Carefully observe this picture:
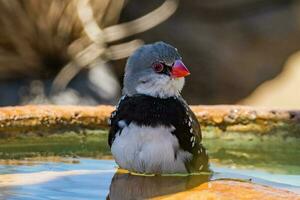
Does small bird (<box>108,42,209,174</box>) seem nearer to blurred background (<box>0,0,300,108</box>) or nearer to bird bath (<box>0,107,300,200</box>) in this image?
bird bath (<box>0,107,300,200</box>)

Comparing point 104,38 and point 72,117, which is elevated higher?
Answer: point 104,38

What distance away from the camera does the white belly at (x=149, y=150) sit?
2.78 metres

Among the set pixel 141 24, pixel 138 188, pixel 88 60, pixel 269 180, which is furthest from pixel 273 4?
pixel 138 188

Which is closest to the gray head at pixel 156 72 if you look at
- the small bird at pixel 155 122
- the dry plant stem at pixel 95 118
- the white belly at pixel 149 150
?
the small bird at pixel 155 122

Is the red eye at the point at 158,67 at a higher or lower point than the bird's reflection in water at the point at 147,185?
higher

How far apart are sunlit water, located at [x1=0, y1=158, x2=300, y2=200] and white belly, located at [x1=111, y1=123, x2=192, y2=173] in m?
0.04

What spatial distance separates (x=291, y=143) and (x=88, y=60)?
3234 millimetres

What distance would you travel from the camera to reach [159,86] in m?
2.99

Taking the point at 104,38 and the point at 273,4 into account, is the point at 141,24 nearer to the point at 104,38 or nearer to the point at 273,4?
the point at 104,38

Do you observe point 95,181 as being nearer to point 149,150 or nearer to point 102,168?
point 149,150

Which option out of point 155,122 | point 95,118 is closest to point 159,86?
point 155,122

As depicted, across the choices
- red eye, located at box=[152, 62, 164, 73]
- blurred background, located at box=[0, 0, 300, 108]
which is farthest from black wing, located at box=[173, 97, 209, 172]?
blurred background, located at box=[0, 0, 300, 108]

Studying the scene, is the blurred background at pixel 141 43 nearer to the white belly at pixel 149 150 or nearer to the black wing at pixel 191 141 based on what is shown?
the black wing at pixel 191 141

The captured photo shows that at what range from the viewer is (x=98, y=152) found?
11.4ft
